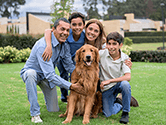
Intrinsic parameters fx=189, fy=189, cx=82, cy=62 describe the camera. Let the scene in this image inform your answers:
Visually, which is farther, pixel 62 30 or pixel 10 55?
pixel 10 55

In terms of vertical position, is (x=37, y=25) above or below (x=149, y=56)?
above

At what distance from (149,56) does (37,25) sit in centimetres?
1844

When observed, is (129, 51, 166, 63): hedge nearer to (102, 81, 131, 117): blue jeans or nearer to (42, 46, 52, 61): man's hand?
(102, 81, 131, 117): blue jeans

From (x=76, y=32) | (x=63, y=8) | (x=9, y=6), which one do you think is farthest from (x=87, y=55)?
(x=9, y=6)

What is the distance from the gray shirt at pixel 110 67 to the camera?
13.1 feet

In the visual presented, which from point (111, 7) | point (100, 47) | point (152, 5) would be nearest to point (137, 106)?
point (100, 47)

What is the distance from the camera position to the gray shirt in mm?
3986

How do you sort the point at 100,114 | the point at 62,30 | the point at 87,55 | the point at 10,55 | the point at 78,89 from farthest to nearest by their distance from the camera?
the point at 10,55 < the point at 100,114 < the point at 62,30 < the point at 78,89 < the point at 87,55

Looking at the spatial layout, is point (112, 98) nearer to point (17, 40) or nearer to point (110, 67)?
point (110, 67)

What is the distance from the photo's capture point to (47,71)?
367 cm

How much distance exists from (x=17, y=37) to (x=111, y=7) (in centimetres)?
5800

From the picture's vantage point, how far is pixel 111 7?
68750mm

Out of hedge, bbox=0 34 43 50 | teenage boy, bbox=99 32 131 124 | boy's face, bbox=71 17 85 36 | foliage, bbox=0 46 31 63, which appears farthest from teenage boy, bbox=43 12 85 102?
hedge, bbox=0 34 43 50

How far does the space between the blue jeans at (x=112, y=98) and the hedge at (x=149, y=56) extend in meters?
Answer: 11.1
